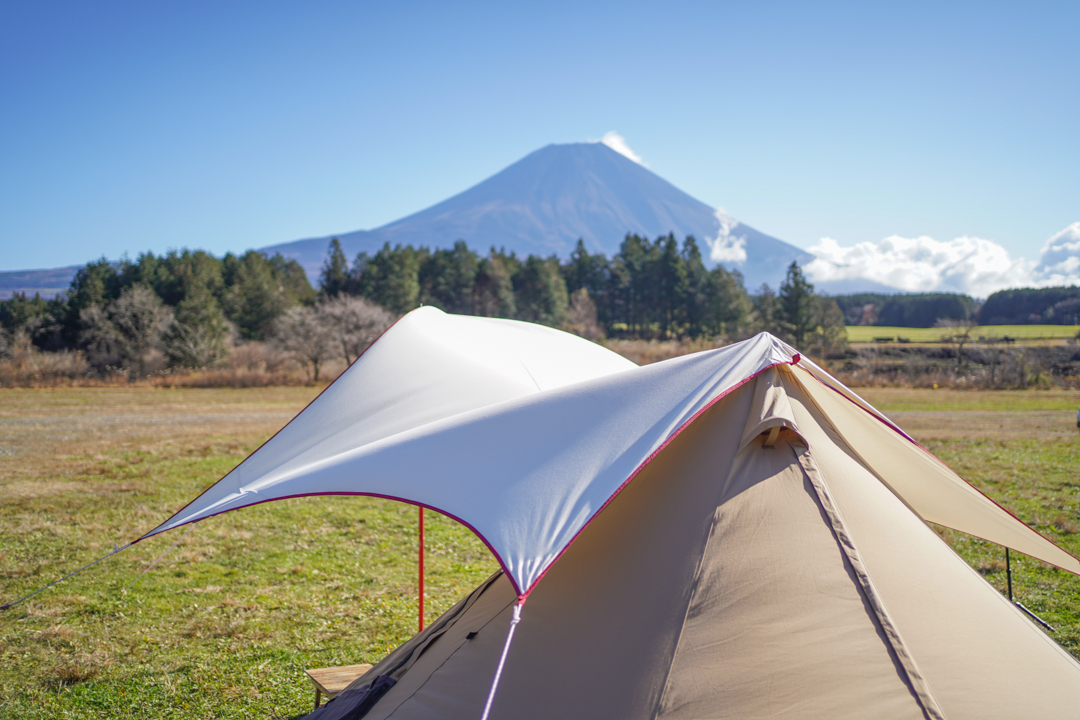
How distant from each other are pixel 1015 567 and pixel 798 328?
38.8 m

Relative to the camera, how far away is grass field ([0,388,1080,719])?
13.3ft

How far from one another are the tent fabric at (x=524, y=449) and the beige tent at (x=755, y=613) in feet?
0.73

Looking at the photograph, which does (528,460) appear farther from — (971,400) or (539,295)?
(539,295)

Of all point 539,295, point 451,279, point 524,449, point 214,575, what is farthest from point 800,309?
point 524,449

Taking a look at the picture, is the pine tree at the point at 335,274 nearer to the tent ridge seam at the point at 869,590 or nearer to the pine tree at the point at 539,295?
the pine tree at the point at 539,295

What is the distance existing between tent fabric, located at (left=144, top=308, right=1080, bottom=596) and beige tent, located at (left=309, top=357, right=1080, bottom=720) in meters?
0.22

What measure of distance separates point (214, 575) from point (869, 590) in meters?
5.74

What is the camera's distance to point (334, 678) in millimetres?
3674

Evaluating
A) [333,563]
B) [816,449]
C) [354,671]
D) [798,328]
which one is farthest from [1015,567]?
[798,328]

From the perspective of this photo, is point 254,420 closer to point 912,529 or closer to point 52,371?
point 912,529

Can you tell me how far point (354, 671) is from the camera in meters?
3.76

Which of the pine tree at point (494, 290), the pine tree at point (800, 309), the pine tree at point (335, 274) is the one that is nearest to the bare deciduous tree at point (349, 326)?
the pine tree at point (335, 274)

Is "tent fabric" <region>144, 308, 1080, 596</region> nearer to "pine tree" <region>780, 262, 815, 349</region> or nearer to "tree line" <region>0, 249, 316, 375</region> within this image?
"tree line" <region>0, 249, 316, 375</region>

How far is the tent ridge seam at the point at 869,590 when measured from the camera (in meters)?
2.17
